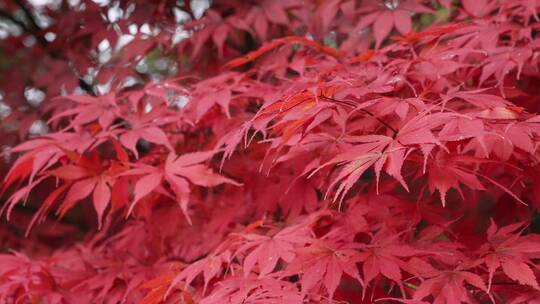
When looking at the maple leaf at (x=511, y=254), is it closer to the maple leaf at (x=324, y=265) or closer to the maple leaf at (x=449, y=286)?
the maple leaf at (x=449, y=286)

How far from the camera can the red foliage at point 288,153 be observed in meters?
1.06

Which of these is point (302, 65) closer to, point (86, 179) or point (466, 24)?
point (466, 24)

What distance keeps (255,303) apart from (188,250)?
66cm

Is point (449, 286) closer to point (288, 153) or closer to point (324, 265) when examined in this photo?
point (324, 265)

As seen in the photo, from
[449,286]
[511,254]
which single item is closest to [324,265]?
[449,286]

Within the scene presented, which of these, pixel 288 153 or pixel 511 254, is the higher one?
pixel 288 153

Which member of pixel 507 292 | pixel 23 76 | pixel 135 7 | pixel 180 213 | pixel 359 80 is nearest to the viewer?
pixel 507 292

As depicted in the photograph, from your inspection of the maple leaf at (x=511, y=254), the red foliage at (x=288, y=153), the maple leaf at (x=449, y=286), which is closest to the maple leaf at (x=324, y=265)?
the red foliage at (x=288, y=153)

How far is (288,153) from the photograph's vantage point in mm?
1191

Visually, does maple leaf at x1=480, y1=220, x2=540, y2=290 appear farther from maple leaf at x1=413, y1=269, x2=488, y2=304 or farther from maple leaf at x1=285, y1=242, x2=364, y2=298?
maple leaf at x1=285, y1=242, x2=364, y2=298

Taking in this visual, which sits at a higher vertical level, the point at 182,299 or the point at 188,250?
the point at 182,299

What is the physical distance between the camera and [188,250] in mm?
1629

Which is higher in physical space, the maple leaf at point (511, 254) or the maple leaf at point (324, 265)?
the maple leaf at point (324, 265)

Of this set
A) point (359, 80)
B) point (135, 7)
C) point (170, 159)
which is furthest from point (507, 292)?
point (135, 7)
